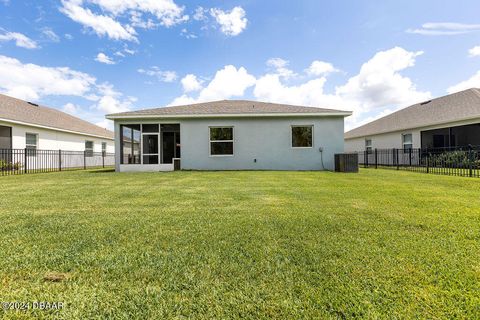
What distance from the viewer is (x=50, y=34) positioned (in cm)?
1425

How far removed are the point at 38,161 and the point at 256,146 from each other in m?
14.7

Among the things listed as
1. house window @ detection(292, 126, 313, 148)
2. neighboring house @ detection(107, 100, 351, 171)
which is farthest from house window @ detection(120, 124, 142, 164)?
house window @ detection(292, 126, 313, 148)

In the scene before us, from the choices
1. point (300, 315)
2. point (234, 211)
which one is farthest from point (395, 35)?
point (300, 315)

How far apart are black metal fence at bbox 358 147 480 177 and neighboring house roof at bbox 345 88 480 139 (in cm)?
189

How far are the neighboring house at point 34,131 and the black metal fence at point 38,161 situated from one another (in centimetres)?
67

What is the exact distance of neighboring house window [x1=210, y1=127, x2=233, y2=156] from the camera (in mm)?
13109

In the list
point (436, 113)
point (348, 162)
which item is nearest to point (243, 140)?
point (348, 162)

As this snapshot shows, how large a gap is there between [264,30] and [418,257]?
13.9 m

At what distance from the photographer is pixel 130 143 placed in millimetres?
13461

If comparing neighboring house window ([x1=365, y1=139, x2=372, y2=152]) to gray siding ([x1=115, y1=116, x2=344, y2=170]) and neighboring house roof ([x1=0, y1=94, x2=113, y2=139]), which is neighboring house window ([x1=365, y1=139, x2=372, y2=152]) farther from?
neighboring house roof ([x1=0, y1=94, x2=113, y2=139])

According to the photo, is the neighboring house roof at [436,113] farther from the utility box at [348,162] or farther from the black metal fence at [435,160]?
the utility box at [348,162]

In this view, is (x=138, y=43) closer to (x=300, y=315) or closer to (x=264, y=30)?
(x=264, y=30)

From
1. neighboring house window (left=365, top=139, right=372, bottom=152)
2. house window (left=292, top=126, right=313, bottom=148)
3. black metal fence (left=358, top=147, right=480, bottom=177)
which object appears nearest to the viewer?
black metal fence (left=358, top=147, right=480, bottom=177)

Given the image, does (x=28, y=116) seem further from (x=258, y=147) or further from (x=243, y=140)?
(x=258, y=147)
